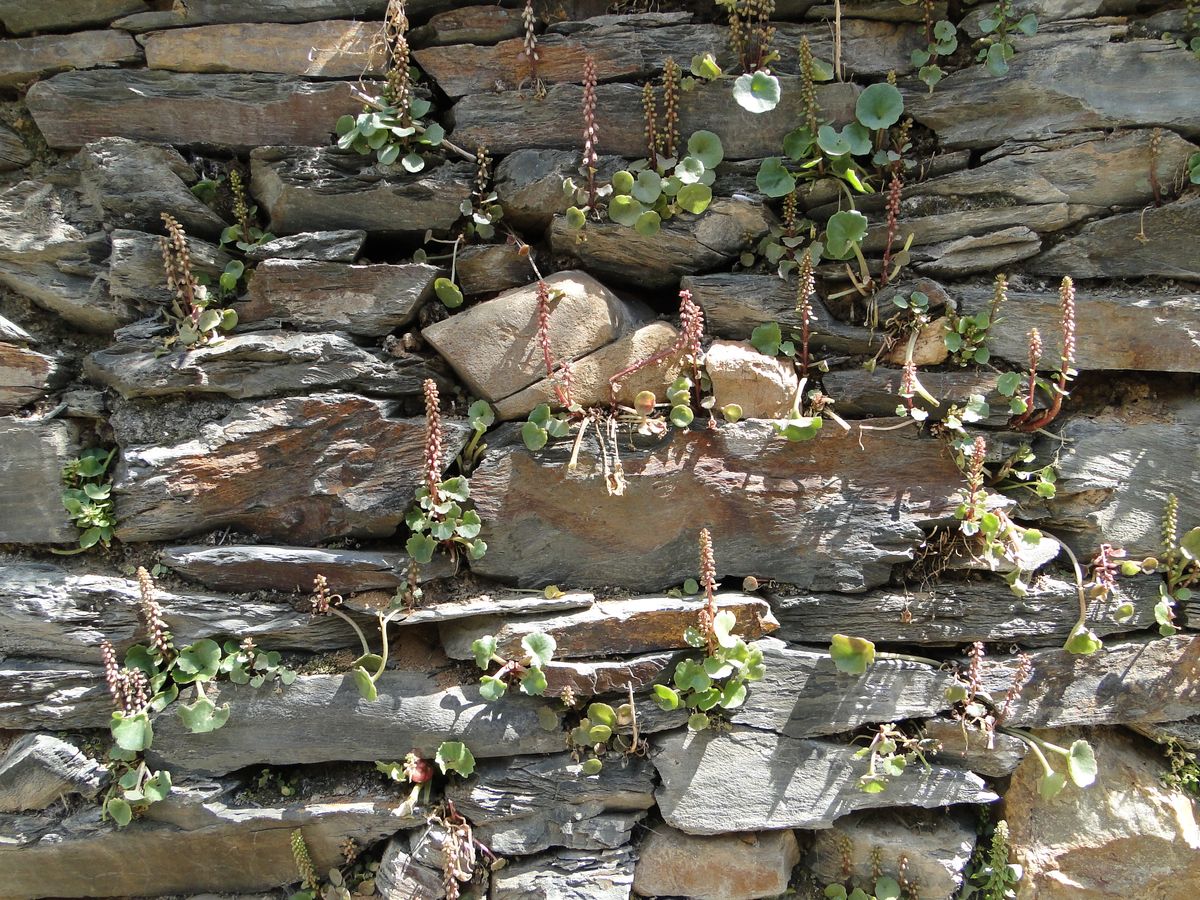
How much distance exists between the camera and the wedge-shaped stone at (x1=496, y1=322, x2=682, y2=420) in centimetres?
342

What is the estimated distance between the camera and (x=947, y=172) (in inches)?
138

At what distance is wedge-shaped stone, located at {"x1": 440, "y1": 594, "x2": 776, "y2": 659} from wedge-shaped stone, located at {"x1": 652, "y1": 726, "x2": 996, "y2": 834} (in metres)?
0.42

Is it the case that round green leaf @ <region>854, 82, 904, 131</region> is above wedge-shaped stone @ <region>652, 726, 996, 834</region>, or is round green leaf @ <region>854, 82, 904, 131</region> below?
above

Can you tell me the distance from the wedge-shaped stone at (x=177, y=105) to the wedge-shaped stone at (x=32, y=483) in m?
1.27

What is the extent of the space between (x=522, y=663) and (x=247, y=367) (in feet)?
5.45

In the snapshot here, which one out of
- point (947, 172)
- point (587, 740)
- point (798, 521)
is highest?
point (947, 172)

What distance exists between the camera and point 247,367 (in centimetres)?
335

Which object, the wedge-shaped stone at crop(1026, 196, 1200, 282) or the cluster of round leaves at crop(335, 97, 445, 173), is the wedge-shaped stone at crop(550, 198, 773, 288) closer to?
the cluster of round leaves at crop(335, 97, 445, 173)

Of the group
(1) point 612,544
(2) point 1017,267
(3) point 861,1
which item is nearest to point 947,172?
(2) point 1017,267

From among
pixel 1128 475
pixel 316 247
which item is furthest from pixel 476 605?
pixel 1128 475

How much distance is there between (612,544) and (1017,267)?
213 centimetres

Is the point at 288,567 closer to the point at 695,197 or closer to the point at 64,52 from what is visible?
the point at 695,197

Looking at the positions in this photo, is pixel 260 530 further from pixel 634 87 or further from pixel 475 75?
pixel 634 87

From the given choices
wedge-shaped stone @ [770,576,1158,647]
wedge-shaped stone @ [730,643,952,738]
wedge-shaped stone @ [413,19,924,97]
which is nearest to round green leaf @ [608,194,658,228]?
wedge-shaped stone @ [413,19,924,97]
